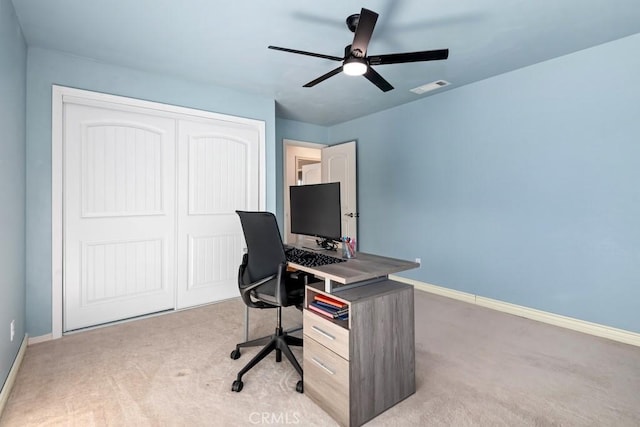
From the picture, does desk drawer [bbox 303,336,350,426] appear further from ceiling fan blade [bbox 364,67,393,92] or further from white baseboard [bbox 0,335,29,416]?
ceiling fan blade [bbox 364,67,393,92]

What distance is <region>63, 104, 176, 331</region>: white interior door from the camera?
2.72 meters

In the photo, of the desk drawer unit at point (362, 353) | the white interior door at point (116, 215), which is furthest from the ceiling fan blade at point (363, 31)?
the white interior door at point (116, 215)

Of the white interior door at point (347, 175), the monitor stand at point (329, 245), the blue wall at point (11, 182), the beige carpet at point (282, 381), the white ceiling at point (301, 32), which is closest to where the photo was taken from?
the beige carpet at point (282, 381)

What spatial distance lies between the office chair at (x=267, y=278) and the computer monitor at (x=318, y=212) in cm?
36

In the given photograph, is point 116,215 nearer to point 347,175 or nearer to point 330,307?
point 330,307

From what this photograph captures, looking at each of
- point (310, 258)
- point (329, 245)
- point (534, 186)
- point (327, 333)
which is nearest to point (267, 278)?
point (310, 258)

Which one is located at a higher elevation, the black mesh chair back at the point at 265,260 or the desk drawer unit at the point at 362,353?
the black mesh chair back at the point at 265,260

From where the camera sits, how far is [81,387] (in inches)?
75.2

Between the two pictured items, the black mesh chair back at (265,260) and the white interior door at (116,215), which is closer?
the black mesh chair back at (265,260)

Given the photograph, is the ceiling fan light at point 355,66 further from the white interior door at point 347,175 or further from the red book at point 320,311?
the white interior door at point 347,175

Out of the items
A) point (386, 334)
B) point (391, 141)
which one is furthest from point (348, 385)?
point (391, 141)

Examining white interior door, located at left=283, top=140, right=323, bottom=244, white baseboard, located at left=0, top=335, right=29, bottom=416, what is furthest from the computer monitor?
white interior door, located at left=283, top=140, right=323, bottom=244

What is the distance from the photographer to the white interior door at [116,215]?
272 centimetres

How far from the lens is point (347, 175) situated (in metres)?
5.03
